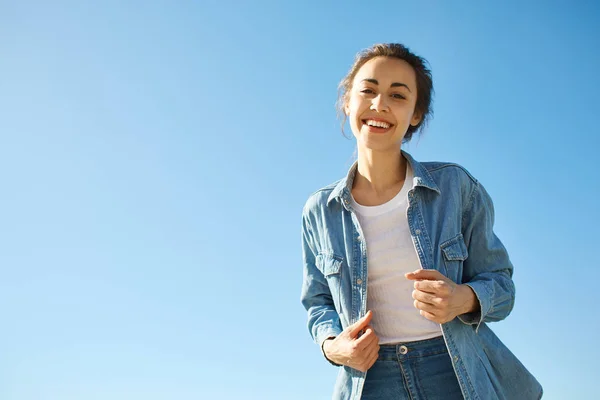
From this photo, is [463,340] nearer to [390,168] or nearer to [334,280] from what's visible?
[334,280]

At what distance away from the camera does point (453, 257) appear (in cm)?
374

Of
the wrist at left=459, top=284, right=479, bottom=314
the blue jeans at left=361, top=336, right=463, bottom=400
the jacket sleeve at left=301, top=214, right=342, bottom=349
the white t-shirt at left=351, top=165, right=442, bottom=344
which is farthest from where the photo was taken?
the jacket sleeve at left=301, top=214, right=342, bottom=349

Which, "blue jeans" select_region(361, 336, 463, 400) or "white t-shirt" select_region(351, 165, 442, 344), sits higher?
"white t-shirt" select_region(351, 165, 442, 344)

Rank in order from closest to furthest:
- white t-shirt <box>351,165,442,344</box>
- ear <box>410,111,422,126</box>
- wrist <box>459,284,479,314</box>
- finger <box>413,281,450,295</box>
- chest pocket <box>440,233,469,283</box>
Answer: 1. finger <box>413,281,450,295</box>
2. wrist <box>459,284,479,314</box>
3. white t-shirt <box>351,165,442,344</box>
4. chest pocket <box>440,233,469,283</box>
5. ear <box>410,111,422,126</box>

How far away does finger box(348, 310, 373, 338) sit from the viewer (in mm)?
3494

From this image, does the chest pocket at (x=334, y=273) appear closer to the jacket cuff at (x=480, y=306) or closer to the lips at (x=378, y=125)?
the jacket cuff at (x=480, y=306)

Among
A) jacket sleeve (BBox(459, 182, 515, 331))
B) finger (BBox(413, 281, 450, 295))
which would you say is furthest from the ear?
finger (BBox(413, 281, 450, 295))

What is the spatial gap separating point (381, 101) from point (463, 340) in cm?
169

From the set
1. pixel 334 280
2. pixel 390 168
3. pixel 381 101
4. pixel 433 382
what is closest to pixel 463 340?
pixel 433 382

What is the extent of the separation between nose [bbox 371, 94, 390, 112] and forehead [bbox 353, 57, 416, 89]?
127 millimetres

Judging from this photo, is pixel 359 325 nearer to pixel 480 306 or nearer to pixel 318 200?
pixel 480 306

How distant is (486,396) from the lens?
3387mm

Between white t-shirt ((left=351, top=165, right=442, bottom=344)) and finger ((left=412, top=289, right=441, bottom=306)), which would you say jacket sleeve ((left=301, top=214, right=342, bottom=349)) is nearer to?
white t-shirt ((left=351, top=165, right=442, bottom=344))

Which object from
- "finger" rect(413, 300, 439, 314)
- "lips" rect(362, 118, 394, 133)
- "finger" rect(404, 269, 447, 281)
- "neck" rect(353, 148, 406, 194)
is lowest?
"finger" rect(413, 300, 439, 314)
